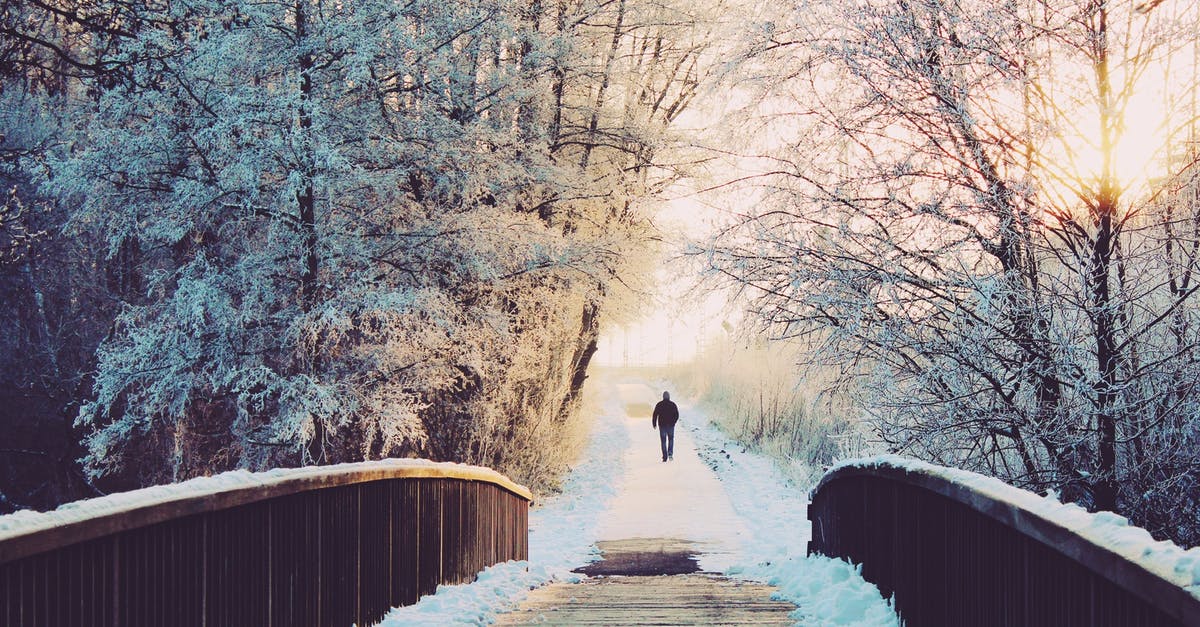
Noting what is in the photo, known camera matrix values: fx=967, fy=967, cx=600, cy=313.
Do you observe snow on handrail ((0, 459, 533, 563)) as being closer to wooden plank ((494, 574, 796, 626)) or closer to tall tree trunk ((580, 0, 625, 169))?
wooden plank ((494, 574, 796, 626))

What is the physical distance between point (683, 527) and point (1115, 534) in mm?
13175

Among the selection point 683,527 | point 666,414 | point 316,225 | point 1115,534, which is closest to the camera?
point 1115,534

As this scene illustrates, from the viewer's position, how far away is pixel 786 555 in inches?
456

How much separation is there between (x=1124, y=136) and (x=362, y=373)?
9204mm

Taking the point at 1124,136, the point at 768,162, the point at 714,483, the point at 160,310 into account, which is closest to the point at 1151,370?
the point at 1124,136

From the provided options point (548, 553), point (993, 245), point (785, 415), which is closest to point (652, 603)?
point (993, 245)

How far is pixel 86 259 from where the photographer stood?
17.8 meters

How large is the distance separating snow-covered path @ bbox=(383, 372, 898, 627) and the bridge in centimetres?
23

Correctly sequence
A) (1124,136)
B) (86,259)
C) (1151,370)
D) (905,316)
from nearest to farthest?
(1151,370) → (1124,136) → (905,316) → (86,259)

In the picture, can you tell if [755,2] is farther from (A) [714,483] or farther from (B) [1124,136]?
(A) [714,483]

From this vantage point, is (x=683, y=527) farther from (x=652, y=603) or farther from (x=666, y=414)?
(x=652, y=603)

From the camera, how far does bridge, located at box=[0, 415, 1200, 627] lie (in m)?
2.75

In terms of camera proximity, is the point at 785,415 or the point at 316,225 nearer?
the point at 316,225

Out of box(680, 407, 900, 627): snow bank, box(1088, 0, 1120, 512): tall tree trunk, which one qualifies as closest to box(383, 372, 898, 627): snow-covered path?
box(680, 407, 900, 627): snow bank
